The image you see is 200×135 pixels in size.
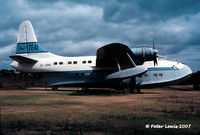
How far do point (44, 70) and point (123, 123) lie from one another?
49.5 ft

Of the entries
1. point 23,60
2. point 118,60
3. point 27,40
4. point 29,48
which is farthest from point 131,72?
point 27,40

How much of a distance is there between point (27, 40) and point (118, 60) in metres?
10.5

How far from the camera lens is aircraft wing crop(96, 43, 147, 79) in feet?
47.1

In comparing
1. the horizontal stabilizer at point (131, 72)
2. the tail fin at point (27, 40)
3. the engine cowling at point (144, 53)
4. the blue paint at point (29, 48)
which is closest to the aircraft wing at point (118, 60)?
the horizontal stabilizer at point (131, 72)

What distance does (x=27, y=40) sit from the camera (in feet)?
65.3

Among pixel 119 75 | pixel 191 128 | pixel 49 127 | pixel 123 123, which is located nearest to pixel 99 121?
pixel 123 123

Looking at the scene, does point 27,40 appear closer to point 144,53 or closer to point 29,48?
point 29,48

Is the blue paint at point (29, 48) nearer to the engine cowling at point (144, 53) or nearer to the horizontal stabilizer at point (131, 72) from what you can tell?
the horizontal stabilizer at point (131, 72)

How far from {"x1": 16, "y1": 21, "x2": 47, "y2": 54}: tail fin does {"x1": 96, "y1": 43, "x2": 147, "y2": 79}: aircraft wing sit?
7.67 m

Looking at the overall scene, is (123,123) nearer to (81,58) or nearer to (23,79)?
(81,58)

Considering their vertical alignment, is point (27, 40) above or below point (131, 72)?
above

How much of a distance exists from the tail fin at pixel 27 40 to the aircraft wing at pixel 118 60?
7673mm

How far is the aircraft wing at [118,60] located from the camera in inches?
566

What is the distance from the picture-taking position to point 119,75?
14969mm
